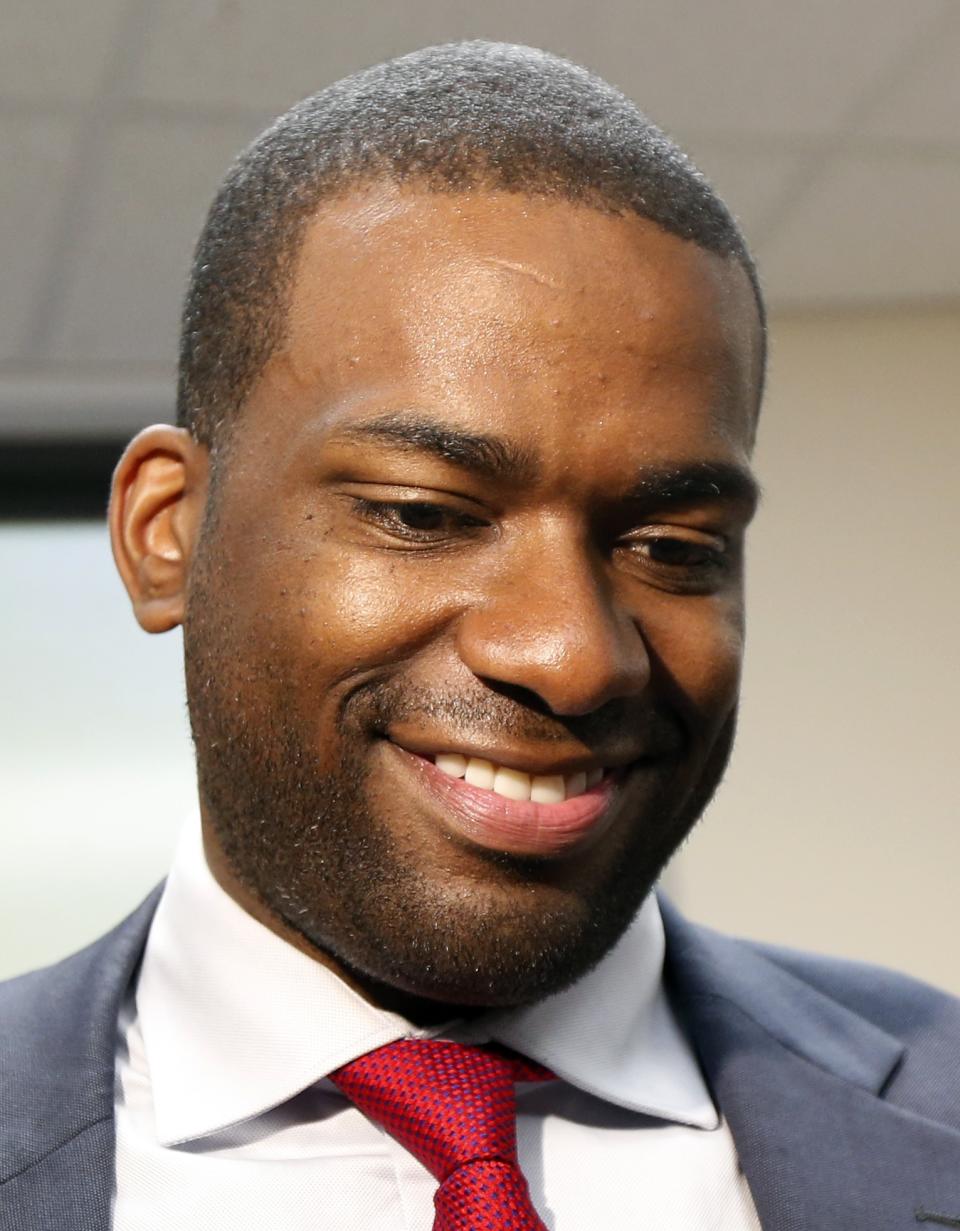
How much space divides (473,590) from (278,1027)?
1.11 ft

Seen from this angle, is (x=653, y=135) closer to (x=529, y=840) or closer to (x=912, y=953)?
(x=529, y=840)

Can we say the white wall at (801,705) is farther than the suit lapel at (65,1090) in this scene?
Yes

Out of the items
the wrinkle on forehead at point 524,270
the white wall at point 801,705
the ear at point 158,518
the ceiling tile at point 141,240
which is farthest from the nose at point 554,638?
the white wall at point 801,705

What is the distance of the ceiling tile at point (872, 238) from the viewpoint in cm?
279

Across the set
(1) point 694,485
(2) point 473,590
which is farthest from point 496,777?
(1) point 694,485

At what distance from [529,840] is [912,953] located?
7.57ft

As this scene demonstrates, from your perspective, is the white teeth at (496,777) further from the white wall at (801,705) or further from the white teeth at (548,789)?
the white wall at (801,705)

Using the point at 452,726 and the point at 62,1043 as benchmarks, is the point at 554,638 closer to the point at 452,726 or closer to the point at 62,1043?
the point at 452,726

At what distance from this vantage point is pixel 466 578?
3.31 feet

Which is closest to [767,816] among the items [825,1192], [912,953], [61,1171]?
[912,953]

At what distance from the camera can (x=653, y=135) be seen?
1.19 metres

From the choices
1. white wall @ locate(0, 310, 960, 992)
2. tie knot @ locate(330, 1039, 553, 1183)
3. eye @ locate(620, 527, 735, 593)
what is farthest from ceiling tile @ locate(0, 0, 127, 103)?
tie knot @ locate(330, 1039, 553, 1183)

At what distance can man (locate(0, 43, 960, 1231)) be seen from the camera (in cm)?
101

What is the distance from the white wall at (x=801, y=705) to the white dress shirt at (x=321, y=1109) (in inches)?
79.2
